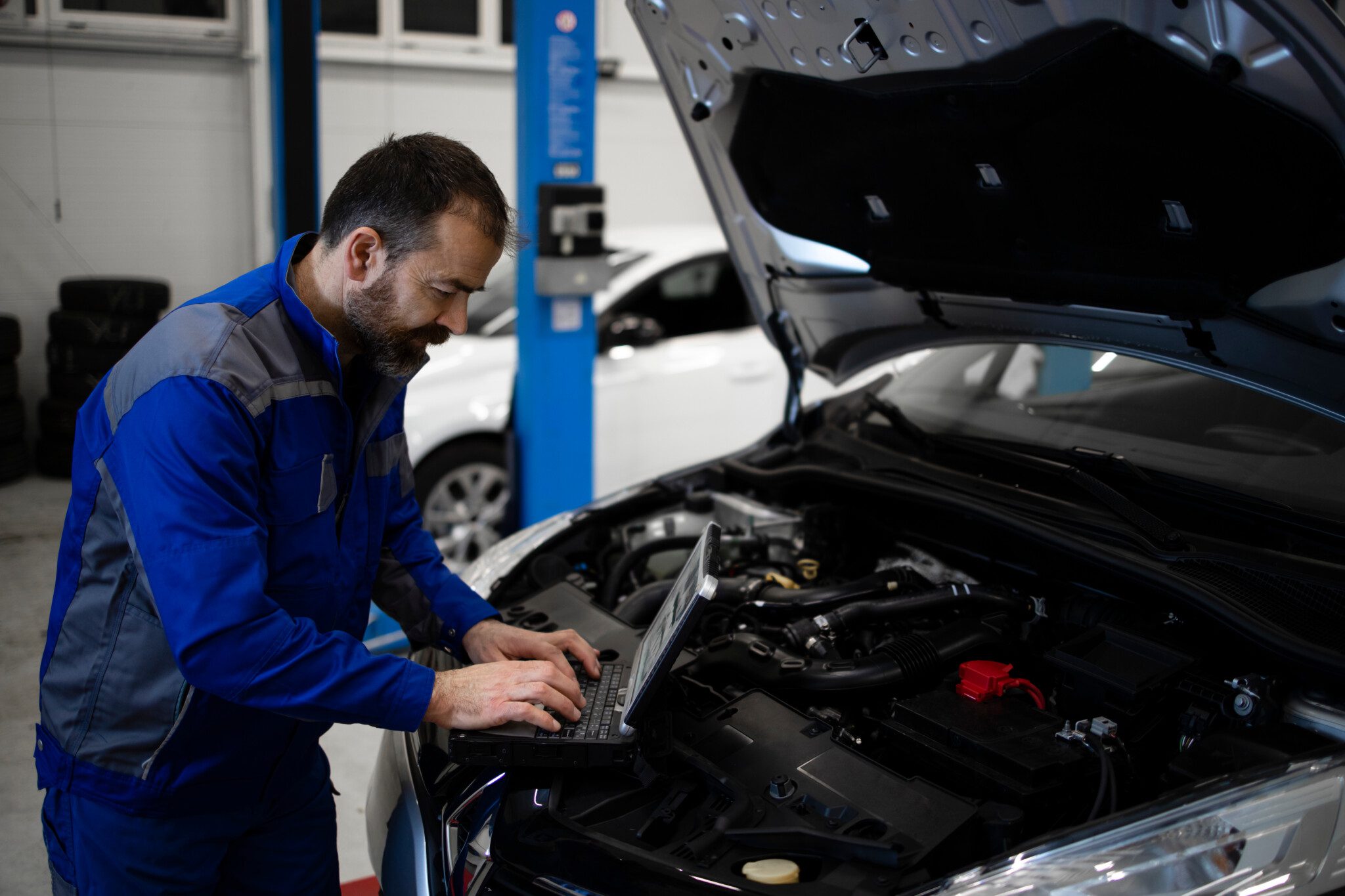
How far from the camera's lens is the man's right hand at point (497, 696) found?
1.50m

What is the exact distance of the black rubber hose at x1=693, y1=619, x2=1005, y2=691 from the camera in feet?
6.05

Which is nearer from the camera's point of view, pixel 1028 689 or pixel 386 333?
pixel 386 333

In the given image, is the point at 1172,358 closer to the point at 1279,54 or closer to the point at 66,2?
the point at 1279,54

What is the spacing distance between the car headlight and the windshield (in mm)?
612

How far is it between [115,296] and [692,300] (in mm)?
2674

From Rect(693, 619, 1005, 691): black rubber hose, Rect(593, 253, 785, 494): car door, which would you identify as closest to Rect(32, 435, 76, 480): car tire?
Rect(593, 253, 785, 494): car door

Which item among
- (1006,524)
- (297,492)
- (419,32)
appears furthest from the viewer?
(419,32)

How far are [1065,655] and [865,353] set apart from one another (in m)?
1.02

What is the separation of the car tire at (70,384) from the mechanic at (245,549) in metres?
3.93

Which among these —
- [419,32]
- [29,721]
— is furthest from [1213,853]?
[419,32]

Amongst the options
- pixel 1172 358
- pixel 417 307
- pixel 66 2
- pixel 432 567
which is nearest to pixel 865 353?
pixel 1172 358

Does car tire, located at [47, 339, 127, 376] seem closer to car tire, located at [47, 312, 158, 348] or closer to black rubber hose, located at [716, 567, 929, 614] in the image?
car tire, located at [47, 312, 158, 348]

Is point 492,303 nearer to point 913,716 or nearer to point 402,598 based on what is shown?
point 402,598

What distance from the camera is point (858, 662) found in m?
1.88
